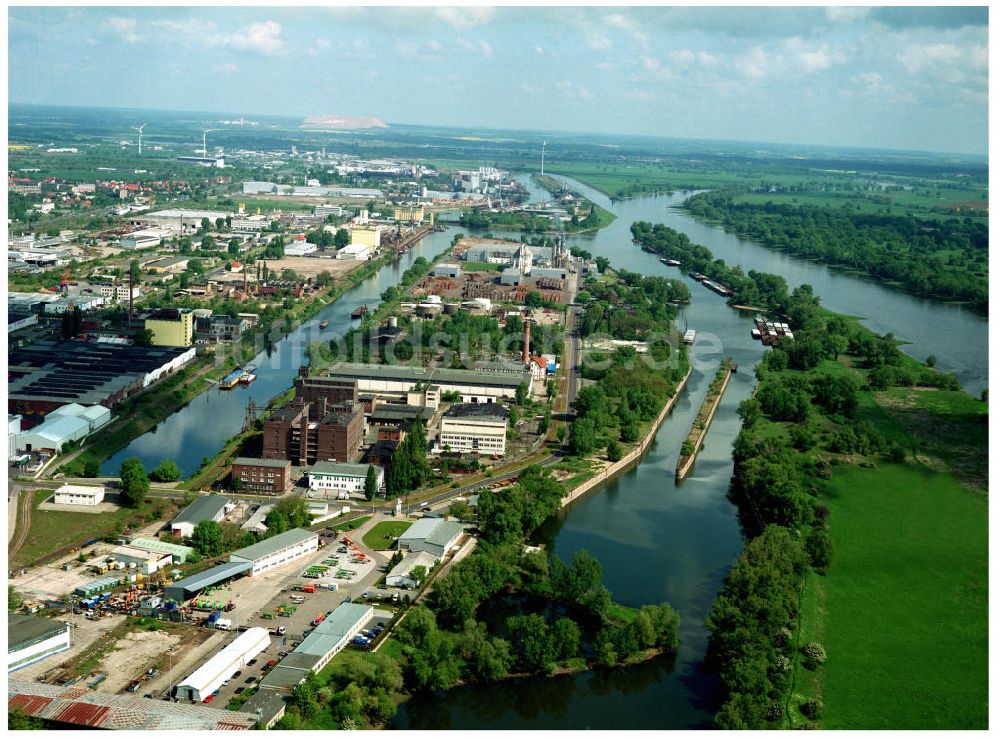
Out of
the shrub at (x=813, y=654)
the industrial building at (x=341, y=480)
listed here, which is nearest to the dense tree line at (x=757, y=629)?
the shrub at (x=813, y=654)

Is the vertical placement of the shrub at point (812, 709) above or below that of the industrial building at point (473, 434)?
below

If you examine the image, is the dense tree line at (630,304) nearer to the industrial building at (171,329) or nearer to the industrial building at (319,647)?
the industrial building at (171,329)

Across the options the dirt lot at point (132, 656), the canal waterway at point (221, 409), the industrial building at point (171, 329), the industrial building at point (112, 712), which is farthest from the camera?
the industrial building at point (171, 329)

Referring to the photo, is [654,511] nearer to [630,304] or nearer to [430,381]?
[430,381]

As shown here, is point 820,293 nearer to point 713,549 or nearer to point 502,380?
point 502,380

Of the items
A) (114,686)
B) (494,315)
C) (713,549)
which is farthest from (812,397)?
(114,686)

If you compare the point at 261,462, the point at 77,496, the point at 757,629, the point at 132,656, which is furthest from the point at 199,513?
the point at 757,629
